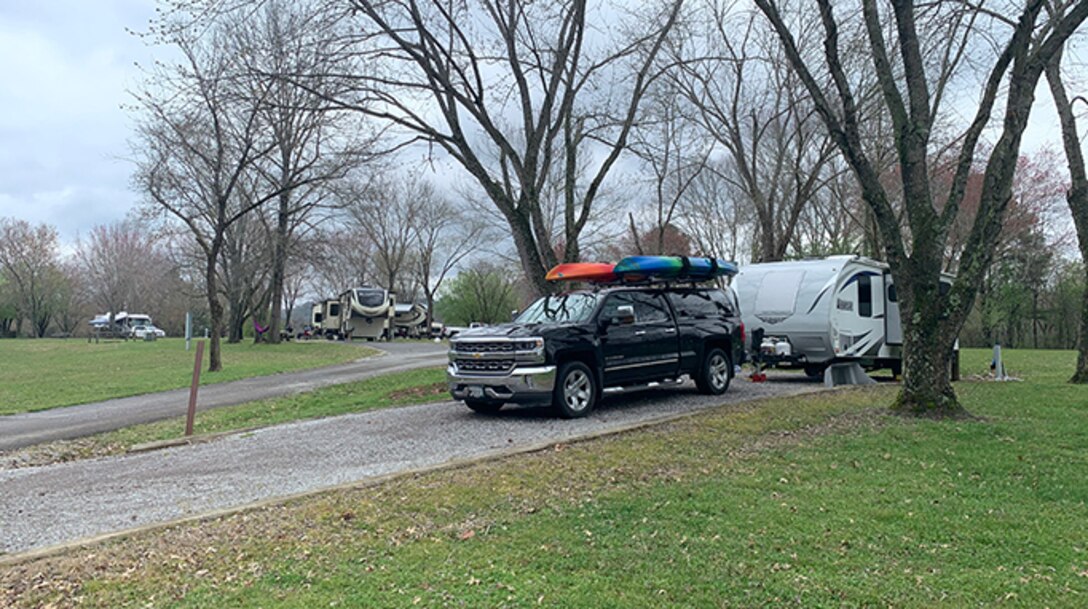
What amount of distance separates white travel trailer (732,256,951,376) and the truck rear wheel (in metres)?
6.00

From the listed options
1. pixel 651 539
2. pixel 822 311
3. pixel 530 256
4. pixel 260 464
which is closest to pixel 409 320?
pixel 530 256

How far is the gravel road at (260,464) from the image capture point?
624cm

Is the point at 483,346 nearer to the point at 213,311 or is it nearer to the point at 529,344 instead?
the point at 529,344

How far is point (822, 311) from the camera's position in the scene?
1491cm

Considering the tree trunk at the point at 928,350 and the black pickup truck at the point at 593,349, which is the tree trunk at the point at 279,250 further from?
the tree trunk at the point at 928,350

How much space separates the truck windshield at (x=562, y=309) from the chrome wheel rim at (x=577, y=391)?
830 millimetres

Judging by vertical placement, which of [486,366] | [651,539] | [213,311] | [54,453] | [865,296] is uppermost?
[865,296]

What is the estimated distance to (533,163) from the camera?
52.2 feet

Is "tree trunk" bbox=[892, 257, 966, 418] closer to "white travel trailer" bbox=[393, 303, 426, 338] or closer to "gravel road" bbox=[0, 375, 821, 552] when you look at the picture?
"gravel road" bbox=[0, 375, 821, 552]

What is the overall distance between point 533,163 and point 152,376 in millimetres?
13206

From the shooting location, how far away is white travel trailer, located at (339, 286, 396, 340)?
4672 centimetres

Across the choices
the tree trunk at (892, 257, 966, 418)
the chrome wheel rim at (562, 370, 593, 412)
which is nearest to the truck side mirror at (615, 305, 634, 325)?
the chrome wheel rim at (562, 370, 593, 412)

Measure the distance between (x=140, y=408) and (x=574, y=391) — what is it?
372 inches

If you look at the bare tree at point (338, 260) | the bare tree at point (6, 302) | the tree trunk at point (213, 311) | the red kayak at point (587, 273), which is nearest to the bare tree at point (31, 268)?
the bare tree at point (6, 302)
